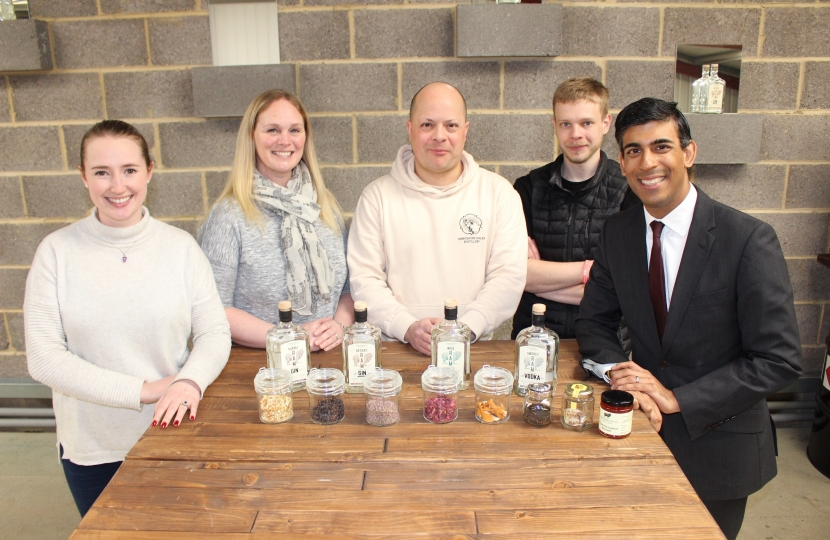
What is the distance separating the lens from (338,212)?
222 cm

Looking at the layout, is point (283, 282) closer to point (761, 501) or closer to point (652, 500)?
point (652, 500)

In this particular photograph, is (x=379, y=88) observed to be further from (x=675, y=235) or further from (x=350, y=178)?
(x=675, y=235)

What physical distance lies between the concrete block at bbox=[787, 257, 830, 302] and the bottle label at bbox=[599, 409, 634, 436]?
2234 millimetres

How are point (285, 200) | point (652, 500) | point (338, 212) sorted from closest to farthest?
point (652, 500) < point (285, 200) < point (338, 212)

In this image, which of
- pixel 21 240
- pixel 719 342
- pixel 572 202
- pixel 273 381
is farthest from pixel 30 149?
pixel 719 342

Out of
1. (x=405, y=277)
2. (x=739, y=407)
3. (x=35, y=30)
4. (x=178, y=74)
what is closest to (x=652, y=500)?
(x=739, y=407)

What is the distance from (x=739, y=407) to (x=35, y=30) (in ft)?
10.0

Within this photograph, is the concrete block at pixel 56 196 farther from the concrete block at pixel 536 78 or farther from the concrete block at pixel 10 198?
the concrete block at pixel 536 78

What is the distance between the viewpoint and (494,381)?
1.42 metres

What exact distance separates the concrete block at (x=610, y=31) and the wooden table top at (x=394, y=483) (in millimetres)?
1948

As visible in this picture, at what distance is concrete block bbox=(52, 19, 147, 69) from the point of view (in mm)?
2893

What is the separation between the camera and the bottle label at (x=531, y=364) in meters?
1.52

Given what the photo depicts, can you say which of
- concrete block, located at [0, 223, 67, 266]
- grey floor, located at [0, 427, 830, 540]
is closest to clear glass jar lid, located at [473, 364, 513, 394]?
grey floor, located at [0, 427, 830, 540]

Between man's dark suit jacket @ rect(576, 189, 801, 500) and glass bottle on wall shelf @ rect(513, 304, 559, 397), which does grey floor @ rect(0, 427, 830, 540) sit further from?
glass bottle on wall shelf @ rect(513, 304, 559, 397)
